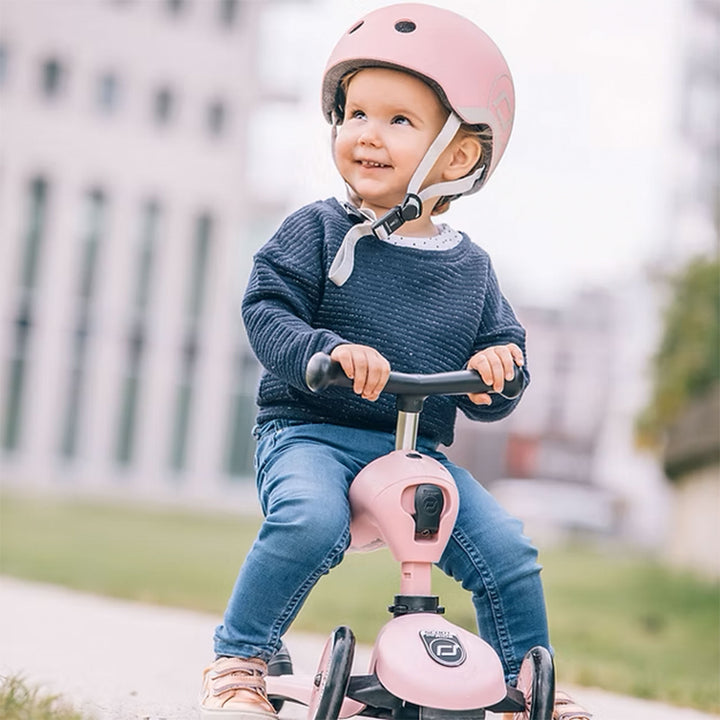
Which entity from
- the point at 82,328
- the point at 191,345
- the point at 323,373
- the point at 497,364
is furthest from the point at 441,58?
the point at 191,345

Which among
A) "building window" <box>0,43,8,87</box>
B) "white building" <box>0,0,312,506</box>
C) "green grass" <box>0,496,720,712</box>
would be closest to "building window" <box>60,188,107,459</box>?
"white building" <box>0,0,312,506</box>

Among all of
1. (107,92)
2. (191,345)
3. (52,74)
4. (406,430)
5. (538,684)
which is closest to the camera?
(538,684)

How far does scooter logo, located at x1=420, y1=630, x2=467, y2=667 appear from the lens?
220 cm

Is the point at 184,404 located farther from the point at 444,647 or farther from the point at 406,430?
the point at 444,647

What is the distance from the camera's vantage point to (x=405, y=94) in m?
2.60

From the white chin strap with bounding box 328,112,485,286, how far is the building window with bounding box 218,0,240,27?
91.4 ft

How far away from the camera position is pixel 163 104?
94.4 feet

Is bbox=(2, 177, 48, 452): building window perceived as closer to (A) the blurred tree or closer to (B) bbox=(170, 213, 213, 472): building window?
(B) bbox=(170, 213, 213, 472): building window

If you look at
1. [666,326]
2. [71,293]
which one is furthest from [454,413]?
[71,293]

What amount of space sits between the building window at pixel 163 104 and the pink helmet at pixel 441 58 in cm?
2680

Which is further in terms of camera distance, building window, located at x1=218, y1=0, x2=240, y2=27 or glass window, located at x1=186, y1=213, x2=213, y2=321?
building window, located at x1=218, y1=0, x2=240, y2=27

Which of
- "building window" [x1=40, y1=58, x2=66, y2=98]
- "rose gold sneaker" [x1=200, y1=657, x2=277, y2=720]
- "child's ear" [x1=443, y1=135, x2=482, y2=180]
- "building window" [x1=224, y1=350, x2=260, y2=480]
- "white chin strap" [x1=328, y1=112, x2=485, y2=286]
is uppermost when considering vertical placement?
"building window" [x1=40, y1=58, x2=66, y2=98]

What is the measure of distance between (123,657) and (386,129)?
6.70 feet

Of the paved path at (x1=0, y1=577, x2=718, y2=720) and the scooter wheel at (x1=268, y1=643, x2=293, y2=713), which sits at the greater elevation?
the scooter wheel at (x1=268, y1=643, x2=293, y2=713)
